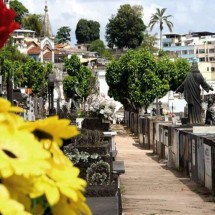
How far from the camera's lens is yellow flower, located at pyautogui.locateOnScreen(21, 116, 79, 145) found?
210cm

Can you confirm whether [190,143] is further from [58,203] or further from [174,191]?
[58,203]

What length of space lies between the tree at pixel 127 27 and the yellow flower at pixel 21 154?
10545cm

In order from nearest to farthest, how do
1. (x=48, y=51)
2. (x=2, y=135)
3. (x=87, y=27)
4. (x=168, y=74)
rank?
(x=2, y=135), (x=168, y=74), (x=48, y=51), (x=87, y=27)

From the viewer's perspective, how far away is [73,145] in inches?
515

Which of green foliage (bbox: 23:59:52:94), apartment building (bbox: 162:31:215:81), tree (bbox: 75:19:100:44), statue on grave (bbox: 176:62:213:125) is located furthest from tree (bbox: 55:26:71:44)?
statue on grave (bbox: 176:62:213:125)

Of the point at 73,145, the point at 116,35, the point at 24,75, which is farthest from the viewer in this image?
the point at 116,35

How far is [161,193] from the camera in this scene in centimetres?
1761

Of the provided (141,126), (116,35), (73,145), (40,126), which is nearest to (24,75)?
(116,35)

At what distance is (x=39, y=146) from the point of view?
2053mm

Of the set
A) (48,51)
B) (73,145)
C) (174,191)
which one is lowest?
(174,191)

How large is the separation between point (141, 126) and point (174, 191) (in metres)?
24.2

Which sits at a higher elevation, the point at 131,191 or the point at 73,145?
the point at 73,145

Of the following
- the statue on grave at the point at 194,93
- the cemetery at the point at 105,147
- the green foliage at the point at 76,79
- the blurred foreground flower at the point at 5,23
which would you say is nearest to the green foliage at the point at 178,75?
the cemetery at the point at 105,147

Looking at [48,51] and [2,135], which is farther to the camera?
[48,51]
